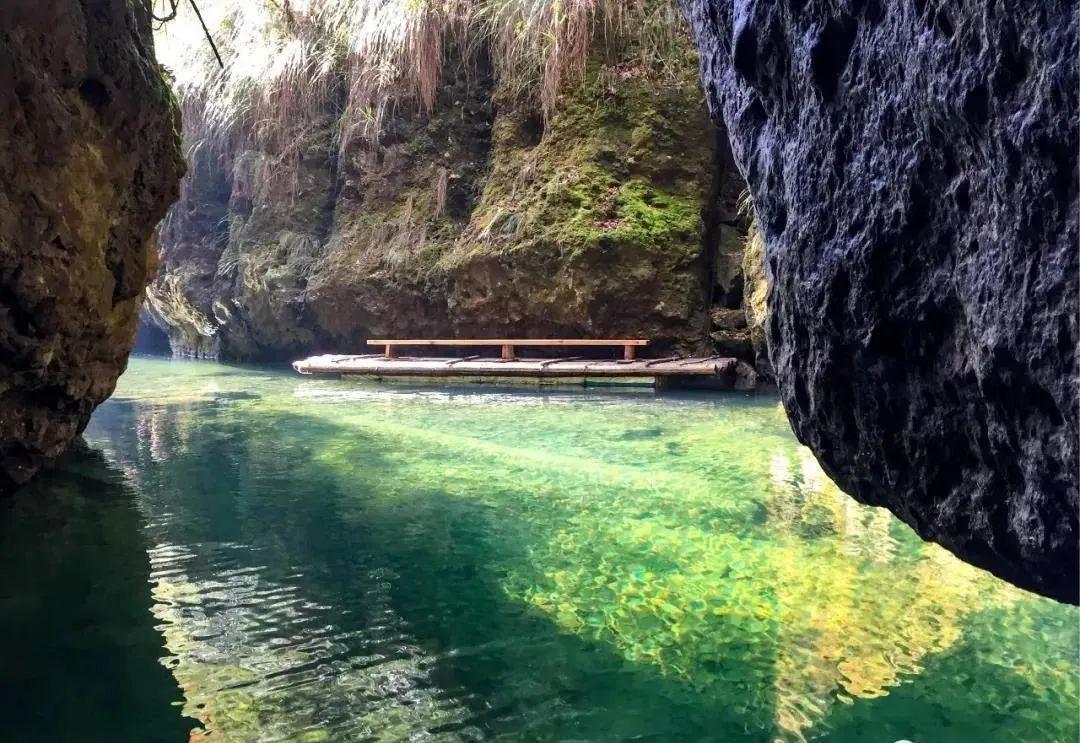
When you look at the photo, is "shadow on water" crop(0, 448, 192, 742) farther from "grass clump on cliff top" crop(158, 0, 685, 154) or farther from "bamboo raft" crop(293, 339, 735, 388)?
"grass clump on cliff top" crop(158, 0, 685, 154)

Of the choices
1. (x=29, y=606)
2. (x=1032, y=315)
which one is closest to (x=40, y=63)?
(x=29, y=606)

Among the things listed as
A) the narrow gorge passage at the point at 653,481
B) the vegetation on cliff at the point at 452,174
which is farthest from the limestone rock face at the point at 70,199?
→ the vegetation on cliff at the point at 452,174

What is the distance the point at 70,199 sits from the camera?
Result: 14.6 ft

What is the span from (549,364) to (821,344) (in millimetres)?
9917

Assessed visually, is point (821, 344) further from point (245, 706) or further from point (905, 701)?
point (245, 706)

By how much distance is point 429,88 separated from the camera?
14812 mm

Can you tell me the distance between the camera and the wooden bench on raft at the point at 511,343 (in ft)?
41.5

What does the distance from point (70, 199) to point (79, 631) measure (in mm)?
Answer: 2571

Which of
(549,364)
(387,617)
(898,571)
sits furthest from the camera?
(549,364)

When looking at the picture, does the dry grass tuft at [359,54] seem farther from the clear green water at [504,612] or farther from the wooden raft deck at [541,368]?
the clear green water at [504,612]

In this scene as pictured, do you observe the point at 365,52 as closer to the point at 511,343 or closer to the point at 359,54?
the point at 359,54

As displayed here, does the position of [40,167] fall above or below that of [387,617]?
above

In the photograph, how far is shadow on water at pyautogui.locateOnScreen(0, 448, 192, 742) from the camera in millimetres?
2562

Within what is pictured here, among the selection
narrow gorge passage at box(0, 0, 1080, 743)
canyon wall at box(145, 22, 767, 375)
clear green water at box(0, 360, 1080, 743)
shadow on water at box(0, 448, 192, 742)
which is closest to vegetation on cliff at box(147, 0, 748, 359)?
canyon wall at box(145, 22, 767, 375)
